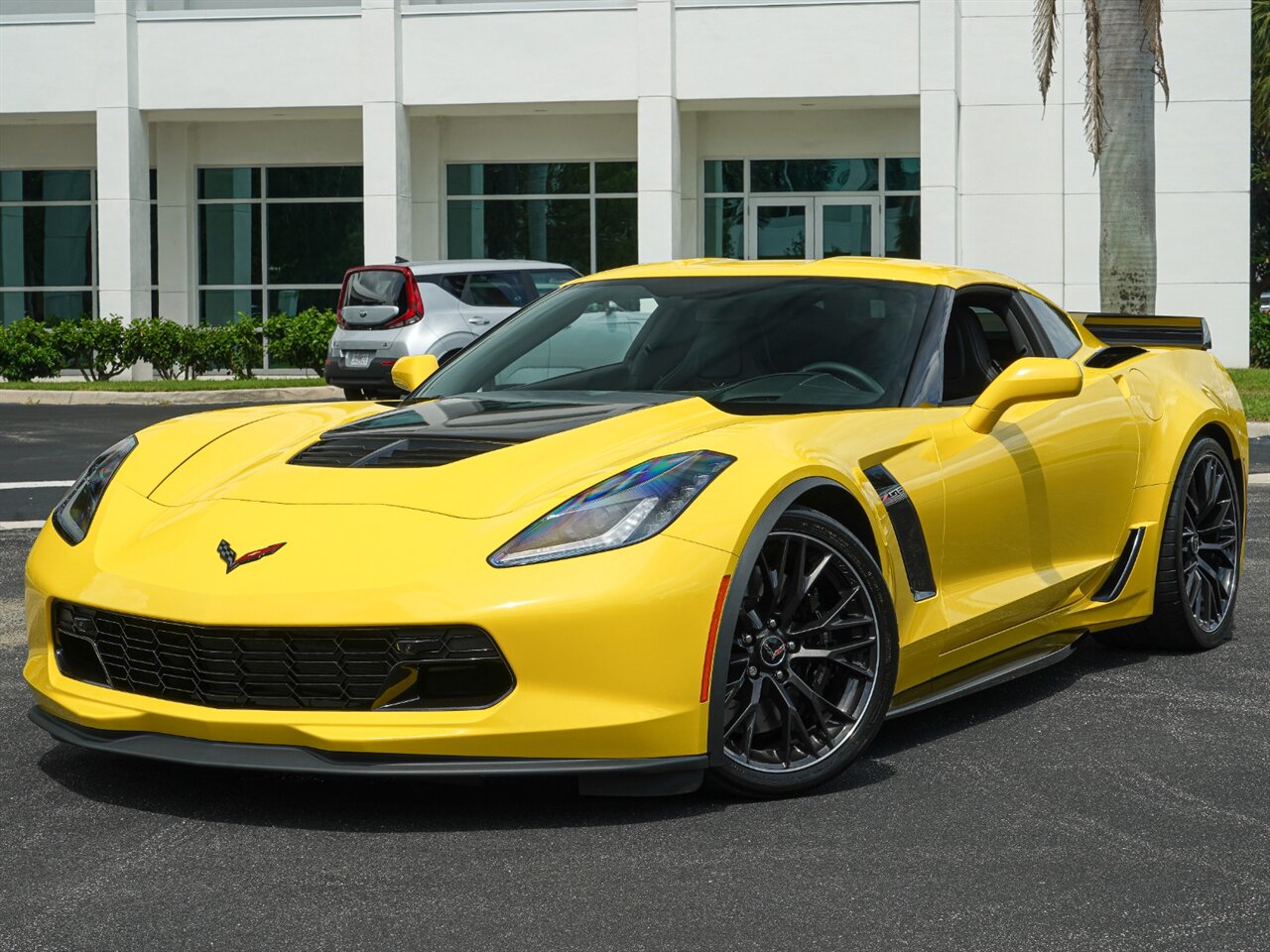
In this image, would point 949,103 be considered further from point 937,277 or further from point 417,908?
point 417,908

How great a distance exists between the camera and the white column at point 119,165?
93.3ft

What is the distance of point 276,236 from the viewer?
3127 centimetres

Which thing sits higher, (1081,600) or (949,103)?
(949,103)

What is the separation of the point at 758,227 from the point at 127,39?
10.3 meters

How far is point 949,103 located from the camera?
26.6 metres

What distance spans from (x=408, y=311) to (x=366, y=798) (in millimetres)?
16857

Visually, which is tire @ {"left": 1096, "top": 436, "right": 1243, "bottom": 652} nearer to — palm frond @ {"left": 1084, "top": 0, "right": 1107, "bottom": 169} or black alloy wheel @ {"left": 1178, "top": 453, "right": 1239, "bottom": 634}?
black alloy wheel @ {"left": 1178, "top": 453, "right": 1239, "bottom": 634}

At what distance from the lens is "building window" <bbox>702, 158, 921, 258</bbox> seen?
1156 inches

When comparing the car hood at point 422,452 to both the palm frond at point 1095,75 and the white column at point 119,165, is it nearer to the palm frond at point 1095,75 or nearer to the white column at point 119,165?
the palm frond at point 1095,75

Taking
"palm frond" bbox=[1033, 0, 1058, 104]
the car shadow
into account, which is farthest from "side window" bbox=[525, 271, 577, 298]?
the car shadow

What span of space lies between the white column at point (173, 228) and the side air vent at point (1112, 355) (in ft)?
87.0

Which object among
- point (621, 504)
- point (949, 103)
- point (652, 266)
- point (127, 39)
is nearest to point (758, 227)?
point (949, 103)

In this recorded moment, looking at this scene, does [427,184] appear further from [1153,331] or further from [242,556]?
[242,556]

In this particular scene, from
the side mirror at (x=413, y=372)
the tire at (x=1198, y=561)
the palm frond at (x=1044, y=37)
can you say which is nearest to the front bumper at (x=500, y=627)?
the side mirror at (x=413, y=372)
